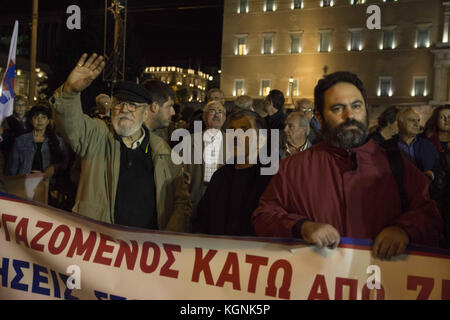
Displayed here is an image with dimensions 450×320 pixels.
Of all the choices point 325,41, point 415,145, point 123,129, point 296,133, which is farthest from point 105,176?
point 325,41

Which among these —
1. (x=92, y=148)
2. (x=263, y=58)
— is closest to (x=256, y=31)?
(x=263, y=58)

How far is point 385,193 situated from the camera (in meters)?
2.78

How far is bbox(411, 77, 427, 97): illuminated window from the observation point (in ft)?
120

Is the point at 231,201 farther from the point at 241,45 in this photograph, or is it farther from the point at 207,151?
the point at 241,45

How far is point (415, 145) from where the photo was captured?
571 centimetres

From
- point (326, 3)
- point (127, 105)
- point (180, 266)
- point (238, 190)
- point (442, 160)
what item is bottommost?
point (180, 266)

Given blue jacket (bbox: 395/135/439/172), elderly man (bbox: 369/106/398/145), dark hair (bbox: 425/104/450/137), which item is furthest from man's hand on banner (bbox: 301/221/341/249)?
elderly man (bbox: 369/106/398/145)

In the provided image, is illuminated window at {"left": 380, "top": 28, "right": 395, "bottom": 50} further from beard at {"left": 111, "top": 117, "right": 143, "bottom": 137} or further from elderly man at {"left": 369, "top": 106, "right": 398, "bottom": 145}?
beard at {"left": 111, "top": 117, "right": 143, "bottom": 137}

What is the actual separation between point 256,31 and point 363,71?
9.32m

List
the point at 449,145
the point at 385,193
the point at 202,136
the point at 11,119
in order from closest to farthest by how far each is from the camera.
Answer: the point at 385,193 → the point at 202,136 → the point at 449,145 → the point at 11,119

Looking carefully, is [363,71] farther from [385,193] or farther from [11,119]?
[385,193]

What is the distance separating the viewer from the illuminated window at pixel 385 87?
3769cm

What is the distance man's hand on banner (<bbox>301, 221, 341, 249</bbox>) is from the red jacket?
0.47ft

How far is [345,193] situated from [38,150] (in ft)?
14.8
